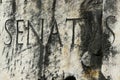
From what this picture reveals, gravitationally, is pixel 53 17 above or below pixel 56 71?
above

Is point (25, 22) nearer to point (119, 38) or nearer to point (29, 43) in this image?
point (29, 43)

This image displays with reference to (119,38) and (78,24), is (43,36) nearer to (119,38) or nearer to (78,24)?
(78,24)

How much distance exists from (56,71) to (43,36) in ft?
1.02

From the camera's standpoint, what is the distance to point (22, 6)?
557cm

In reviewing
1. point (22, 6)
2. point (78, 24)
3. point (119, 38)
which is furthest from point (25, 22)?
point (119, 38)

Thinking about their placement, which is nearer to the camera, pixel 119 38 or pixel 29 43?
pixel 119 38

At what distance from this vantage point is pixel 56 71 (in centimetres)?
539

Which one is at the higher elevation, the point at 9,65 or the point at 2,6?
the point at 2,6

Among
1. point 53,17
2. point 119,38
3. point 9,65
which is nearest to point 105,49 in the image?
point 119,38

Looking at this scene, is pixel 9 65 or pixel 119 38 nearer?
pixel 119 38

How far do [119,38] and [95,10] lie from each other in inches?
12.4

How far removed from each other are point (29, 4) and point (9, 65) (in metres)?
0.53

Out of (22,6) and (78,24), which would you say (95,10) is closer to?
(78,24)

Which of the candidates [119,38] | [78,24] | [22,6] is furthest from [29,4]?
[119,38]
